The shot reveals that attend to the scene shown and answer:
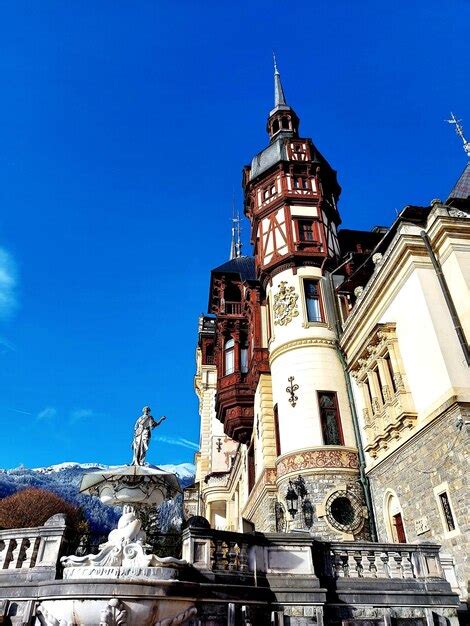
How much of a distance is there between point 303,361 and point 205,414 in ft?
89.5

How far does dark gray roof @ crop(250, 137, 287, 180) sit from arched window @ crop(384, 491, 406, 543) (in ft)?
64.0

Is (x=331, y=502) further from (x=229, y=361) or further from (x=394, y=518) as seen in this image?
(x=229, y=361)

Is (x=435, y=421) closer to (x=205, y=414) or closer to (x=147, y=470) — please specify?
(x=147, y=470)

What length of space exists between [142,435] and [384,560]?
6.81 meters

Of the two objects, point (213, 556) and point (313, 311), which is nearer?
point (213, 556)

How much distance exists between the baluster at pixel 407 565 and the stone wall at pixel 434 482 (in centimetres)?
213

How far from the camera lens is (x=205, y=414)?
4688 cm

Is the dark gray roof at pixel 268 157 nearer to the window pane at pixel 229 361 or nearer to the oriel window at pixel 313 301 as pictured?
the oriel window at pixel 313 301

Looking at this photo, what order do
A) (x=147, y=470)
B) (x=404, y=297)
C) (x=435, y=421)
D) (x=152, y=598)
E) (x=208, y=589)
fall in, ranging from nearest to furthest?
(x=152, y=598) < (x=208, y=589) < (x=147, y=470) < (x=435, y=421) < (x=404, y=297)

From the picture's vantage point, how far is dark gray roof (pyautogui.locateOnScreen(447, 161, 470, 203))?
22.1 m

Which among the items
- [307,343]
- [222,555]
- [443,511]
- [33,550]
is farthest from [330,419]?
[33,550]

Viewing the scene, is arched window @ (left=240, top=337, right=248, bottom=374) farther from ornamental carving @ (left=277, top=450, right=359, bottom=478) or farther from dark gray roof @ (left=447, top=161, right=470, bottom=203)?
dark gray roof @ (left=447, top=161, right=470, bottom=203)

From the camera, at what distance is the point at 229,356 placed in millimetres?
29281

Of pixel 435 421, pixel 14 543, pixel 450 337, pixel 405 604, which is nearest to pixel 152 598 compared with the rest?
pixel 14 543
